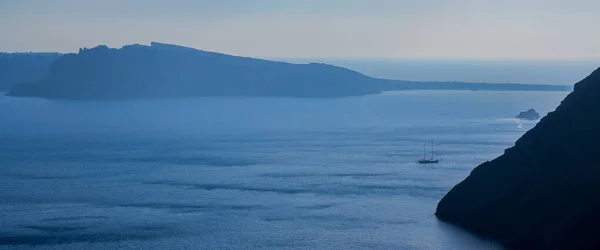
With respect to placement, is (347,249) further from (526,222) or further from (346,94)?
(346,94)

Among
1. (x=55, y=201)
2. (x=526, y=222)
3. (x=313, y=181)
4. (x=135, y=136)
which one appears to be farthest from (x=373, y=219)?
(x=135, y=136)

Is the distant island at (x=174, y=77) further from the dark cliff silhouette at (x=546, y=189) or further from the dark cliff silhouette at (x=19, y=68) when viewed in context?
the dark cliff silhouette at (x=546, y=189)

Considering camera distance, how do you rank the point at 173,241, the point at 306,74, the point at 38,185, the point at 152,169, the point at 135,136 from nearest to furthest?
the point at 173,241
the point at 38,185
the point at 152,169
the point at 135,136
the point at 306,74

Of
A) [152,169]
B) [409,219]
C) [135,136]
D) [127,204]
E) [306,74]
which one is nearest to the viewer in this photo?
[409,219]

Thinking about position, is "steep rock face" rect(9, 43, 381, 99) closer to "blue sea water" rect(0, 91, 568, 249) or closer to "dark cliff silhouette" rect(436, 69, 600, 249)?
"blue sea water" rect(0, 91, 568, 249)

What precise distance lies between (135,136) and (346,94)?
112ft

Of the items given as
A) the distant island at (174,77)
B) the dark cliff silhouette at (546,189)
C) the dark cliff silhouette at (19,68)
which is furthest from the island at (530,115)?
the dark cliff silhouette at (19,68)

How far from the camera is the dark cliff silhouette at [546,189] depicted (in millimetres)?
17125

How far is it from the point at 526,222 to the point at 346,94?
188 ft

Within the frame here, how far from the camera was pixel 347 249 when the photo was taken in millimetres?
18719

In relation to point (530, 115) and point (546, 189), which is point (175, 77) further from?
point (546, 189)

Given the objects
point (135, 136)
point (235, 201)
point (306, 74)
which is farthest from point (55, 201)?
point (306, 74)

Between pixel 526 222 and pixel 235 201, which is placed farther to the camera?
pixel 235 201

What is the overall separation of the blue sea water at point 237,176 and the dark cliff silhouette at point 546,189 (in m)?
0.62
